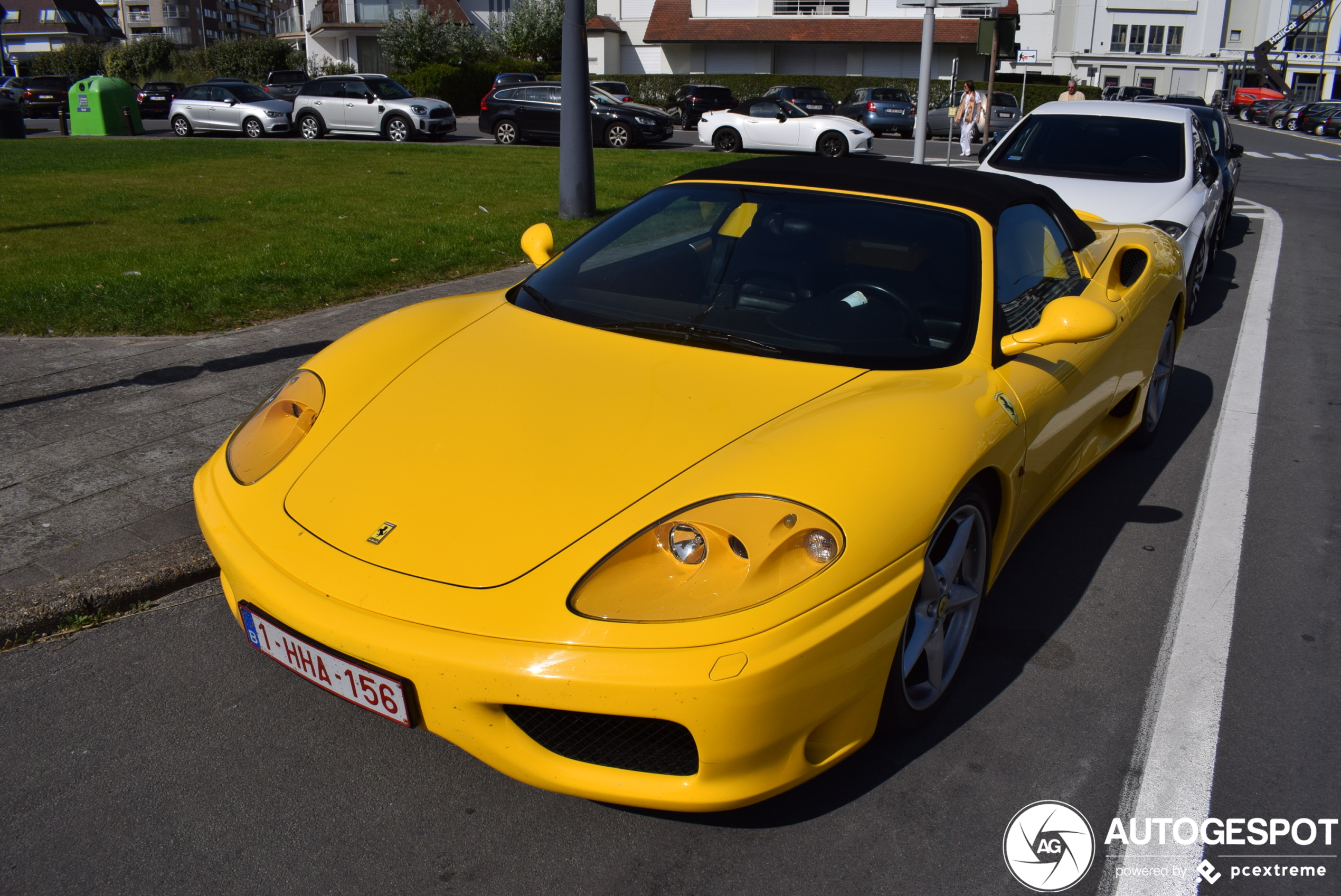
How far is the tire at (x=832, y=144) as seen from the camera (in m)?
20.6

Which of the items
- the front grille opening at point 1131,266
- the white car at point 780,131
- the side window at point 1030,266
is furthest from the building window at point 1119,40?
the side window at point 1030,266

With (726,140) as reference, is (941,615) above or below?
below

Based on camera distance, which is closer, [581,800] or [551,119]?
[581,800]

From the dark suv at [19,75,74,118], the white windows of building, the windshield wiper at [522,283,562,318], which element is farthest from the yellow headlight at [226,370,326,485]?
the white windows of building

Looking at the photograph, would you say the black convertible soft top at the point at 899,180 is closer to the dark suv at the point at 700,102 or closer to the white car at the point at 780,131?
the white car at the point at 780,131

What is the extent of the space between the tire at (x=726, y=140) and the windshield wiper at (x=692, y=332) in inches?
780

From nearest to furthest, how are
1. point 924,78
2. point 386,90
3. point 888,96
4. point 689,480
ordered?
point 689,480 → point 924,78 → point 386,90 → point 888,96

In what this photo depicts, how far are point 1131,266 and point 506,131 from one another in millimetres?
20289

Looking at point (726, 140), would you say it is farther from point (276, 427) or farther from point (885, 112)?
point (276, 427)

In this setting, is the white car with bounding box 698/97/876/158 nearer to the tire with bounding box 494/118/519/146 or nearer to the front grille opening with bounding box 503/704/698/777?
the tire with bounding box 494/118/519/146

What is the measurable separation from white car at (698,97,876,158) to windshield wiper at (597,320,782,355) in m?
18.5

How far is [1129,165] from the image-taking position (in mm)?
7766

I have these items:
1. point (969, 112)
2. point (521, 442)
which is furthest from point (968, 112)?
point (521, 442)

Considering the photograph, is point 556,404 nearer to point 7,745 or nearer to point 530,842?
point 530,842
